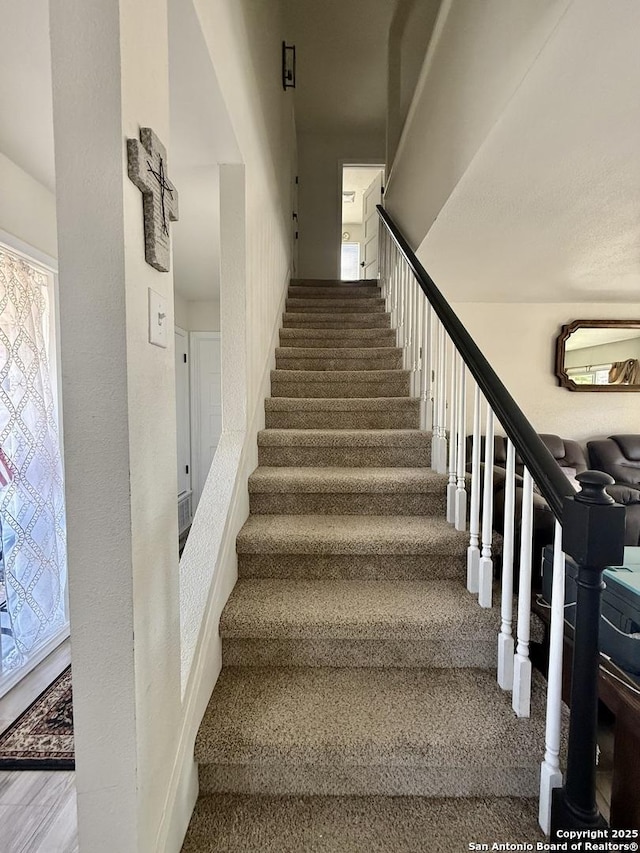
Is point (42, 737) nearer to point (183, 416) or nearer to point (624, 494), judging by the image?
point (183, 416)

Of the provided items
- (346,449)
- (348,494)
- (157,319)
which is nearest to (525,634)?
(348,494)

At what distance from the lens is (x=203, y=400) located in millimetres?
4555

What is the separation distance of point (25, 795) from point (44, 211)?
2.65m

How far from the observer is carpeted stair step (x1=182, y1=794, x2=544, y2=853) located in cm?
103

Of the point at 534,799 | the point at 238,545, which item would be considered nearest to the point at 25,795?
the point at 238,545

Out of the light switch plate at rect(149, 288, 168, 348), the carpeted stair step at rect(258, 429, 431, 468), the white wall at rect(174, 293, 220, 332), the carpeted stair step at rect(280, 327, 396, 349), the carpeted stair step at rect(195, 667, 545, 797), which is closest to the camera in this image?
the light switch plate at rect(149, 288, 168, 348)

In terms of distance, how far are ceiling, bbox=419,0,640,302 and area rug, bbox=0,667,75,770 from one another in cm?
304

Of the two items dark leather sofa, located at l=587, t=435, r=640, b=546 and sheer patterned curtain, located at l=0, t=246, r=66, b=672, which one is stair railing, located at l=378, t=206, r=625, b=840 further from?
dark leather sofa, located at l=587, t=435, r=640, b=546

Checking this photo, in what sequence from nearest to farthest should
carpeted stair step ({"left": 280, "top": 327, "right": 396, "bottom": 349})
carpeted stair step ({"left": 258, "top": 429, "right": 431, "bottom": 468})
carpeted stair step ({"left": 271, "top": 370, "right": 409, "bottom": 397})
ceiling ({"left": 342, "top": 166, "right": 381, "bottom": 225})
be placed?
carpeted stair step ({"left": 258, "top": 429, "right": 431, "bottom": 468}) → carpeted stair step ({"left": 271, "top": 370, "right": 409, "bottom": 397}) → carpeted stair step ({"left": 280, "top": 327, "right": 396, "bottom": 349}) → ceiling ({"left": 342, "top": 166, "right": 381, "bottom": 225})

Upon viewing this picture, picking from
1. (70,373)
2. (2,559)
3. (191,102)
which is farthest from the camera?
(2,559)

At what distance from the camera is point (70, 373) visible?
807 millimetres

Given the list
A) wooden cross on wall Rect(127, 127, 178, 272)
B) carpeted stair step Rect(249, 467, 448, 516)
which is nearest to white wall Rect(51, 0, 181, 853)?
wooden cross on wall Rect(127, 127, 178, 272)

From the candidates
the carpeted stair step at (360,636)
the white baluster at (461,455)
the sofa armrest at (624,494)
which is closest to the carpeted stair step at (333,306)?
the white baluster at (461,455)

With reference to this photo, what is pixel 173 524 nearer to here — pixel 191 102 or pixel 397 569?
pixel 397 569
